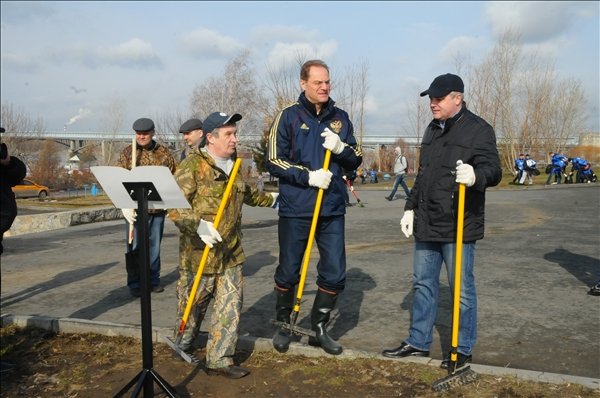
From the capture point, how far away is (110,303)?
6.49 m

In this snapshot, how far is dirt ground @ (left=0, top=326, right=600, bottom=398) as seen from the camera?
146 inches

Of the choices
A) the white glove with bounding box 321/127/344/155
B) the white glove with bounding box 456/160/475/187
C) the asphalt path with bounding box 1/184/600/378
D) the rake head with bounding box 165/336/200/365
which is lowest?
the asphalt path with bounding box 1/184/600/378

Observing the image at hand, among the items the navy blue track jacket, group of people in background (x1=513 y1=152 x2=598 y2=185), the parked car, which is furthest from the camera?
the parked car

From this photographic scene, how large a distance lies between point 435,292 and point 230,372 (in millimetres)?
1602

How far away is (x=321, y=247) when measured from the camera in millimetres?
4531

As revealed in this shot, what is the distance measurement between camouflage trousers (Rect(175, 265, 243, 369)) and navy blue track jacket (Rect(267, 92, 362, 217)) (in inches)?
27.2

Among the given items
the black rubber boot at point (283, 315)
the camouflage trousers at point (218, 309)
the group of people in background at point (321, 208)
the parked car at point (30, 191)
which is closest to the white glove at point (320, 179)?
the group of people in background at point (321, 208)

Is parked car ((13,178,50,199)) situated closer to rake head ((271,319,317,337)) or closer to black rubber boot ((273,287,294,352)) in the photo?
black rubber boot ((273,287,294,352))

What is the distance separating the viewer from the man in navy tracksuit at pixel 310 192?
4422mm

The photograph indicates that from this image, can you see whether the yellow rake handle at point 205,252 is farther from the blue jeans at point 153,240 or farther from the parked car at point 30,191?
the parked car at point 30,191

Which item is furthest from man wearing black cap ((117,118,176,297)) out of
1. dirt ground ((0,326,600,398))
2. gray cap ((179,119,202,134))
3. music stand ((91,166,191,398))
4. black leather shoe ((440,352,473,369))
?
black leather shoe ((440,352,473,369))

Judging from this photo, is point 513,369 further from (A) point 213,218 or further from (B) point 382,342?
(A) point 213,218

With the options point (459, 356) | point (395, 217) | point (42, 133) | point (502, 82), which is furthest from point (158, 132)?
point (459, 356)

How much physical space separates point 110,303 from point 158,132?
2343 inches
